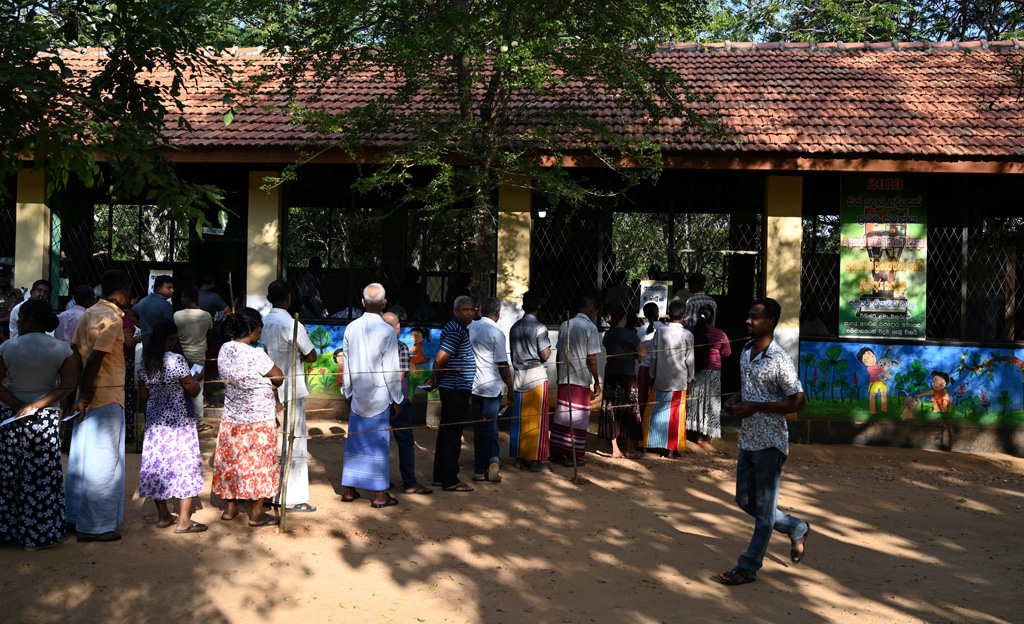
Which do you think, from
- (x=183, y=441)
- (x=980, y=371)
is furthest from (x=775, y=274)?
(x=183, y=441)

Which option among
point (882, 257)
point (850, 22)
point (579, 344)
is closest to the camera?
point (579, 344)

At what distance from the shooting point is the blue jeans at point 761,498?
518 centimetres

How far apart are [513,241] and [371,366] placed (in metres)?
4.73

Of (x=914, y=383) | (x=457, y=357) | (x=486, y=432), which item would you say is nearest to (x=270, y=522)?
(x=457, y=357)

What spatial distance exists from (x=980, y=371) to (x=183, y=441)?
8.95 meters

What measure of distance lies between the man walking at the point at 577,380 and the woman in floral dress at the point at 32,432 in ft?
14.6

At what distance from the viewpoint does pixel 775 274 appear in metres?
10.8

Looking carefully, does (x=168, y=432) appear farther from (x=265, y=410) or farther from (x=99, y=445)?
(x=265, y=410)

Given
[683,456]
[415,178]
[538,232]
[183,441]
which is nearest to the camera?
[183,441]

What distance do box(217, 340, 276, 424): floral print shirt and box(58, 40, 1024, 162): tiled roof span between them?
4183 millimetres

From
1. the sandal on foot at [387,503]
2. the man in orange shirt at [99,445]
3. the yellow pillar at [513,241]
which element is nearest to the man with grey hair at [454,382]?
the sandal on foot at [387,503]

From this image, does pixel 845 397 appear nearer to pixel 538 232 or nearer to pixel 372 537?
pixel 538 232

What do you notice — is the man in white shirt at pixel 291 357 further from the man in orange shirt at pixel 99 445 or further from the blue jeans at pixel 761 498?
the blue jeans at pixel 761 498

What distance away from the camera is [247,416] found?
19.9 feet
